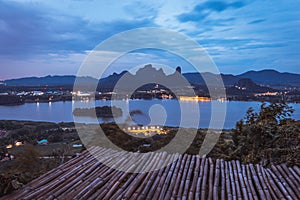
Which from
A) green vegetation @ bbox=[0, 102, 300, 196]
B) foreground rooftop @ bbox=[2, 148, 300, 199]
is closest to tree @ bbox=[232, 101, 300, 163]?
green vegetation @ bbox=[0, 102, 300, 196]

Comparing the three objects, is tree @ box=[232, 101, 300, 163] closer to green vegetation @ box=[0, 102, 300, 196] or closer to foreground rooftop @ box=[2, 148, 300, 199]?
green vegetation @ box=[0, 102, 300, 196]

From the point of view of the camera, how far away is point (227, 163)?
8.65ft

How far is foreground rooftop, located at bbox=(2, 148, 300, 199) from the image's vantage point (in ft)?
6.62

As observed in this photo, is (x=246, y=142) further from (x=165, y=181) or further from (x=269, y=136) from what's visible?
(x=165, y=181)

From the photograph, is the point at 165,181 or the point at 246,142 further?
the point at 246,142

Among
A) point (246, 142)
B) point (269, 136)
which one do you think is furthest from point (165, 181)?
point (246, 142)

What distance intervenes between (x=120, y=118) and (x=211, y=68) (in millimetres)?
4801

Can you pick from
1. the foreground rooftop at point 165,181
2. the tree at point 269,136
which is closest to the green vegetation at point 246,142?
the tree at point 269,136

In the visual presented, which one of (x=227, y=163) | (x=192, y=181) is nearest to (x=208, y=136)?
(x=227, y=163)

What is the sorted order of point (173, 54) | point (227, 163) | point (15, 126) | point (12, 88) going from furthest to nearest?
point (12, 88) < point (15, 126) < point (173, 54) < point (227, 163)

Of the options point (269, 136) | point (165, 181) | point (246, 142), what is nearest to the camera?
point (165, 181)

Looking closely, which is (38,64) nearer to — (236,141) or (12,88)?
(12,88)

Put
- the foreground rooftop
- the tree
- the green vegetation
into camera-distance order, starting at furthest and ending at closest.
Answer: the tree → the green vegetation → the foreground rooftop

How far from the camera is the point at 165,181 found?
2.20 metres
